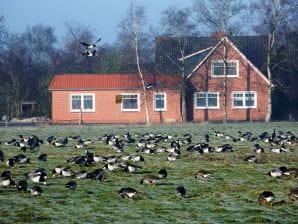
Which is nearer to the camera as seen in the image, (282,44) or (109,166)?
(109,166)

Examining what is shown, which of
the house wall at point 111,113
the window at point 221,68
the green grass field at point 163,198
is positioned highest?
the window at point 221,68

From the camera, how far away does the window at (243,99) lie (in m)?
62.2

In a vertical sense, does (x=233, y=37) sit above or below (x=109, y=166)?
above

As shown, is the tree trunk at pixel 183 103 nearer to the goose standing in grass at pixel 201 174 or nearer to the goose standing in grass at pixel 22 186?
the goose standing in grass at pixel 201 174

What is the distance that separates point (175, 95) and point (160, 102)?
1491 mm

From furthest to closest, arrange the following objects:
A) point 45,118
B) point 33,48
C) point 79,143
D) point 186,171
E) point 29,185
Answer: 1. point 33,48
2. point 45,118
3. point 79,143
4. point 186,171
5. point 29,185

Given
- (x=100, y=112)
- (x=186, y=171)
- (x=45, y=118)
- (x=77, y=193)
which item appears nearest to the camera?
(x=77, y=193)

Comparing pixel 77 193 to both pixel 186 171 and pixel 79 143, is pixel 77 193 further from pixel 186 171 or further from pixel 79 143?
pixel 79 143

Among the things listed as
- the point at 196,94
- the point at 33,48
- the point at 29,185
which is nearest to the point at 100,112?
the point at 196,94

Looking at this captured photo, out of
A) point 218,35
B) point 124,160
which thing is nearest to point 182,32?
point 218,35

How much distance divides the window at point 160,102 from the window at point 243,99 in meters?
6.33

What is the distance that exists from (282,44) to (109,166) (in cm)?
4566

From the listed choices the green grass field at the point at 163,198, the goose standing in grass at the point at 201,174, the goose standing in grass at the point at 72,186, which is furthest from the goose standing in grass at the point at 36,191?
the goose standing in grass at the point at 201,174

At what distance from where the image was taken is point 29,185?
57.9ft
